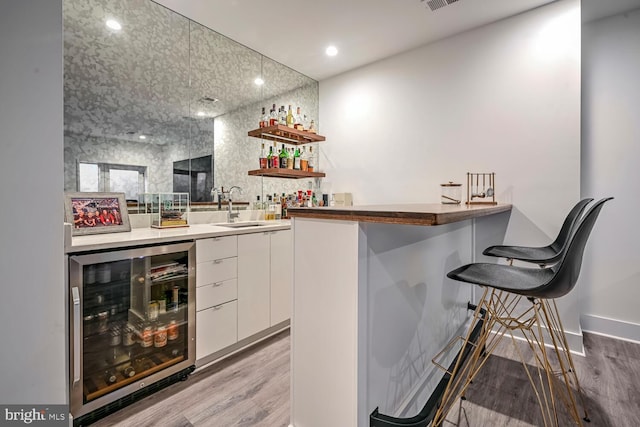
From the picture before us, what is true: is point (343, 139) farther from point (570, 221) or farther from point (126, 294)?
point (126, 294)

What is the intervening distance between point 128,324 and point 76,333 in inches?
13.2

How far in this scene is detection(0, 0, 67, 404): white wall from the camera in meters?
0.66

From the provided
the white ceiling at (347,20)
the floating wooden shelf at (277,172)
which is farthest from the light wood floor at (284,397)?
the white ceiling at (347,20)

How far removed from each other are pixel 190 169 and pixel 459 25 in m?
2.73

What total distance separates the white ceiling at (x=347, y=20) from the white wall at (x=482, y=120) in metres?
0.21

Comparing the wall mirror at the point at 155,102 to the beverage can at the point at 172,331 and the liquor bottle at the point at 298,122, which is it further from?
the beverage can at the point at 172,331

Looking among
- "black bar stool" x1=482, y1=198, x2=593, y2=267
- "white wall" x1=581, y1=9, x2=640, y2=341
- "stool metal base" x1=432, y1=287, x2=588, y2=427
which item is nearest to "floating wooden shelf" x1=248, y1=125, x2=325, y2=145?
"black bar stool" x1=482, y1=198, x2=593, y2=267

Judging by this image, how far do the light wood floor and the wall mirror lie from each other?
1398mm

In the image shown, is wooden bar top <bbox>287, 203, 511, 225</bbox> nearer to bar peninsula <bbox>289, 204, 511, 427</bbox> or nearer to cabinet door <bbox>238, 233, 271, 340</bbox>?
bar peninsula <bbox>289, 204, 511, 427</bbox>

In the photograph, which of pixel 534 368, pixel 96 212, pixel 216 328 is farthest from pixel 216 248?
pixel 534 368

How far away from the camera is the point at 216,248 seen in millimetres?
2043

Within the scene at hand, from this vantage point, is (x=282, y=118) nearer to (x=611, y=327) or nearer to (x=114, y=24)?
(x=114, y=24)

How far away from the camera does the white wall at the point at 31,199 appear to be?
0.66 metres

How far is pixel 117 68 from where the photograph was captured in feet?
7.00
